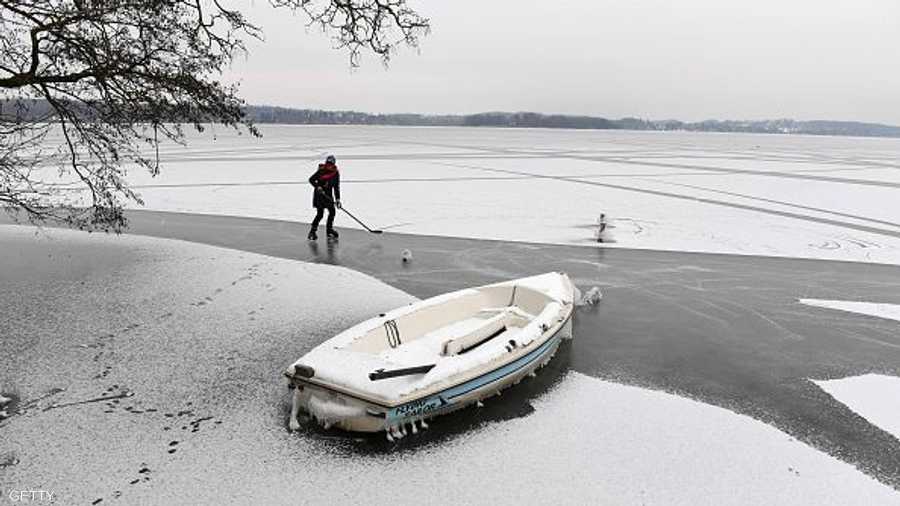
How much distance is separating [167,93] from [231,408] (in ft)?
13.5

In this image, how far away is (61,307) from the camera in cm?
786

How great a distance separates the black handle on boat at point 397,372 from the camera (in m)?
4.96

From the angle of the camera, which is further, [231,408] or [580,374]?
[580,374]

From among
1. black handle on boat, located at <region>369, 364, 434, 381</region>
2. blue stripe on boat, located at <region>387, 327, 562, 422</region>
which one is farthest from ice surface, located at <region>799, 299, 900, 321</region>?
black handle on boat, located at <region>369, 364, 434, 381</region>

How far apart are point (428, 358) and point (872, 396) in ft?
13.9

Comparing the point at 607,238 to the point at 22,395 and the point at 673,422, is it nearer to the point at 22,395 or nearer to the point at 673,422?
the point at 673,422

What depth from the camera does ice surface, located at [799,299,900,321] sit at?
8.46m

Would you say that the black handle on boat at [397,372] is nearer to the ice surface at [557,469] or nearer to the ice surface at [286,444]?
the ice surface at [286,444]

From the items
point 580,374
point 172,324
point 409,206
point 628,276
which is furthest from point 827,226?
point 172,324

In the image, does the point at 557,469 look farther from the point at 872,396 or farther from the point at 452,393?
the point at 872,396

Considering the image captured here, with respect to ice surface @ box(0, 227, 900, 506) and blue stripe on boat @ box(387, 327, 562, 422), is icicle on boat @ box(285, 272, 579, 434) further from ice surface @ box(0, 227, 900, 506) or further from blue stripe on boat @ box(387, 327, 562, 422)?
ice surface @ box(0, 227, 900, 506)

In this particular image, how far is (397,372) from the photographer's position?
5.08 metres

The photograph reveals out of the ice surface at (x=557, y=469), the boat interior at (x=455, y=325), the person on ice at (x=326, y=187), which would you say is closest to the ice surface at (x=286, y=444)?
the ice surface at (x=557, y=469)

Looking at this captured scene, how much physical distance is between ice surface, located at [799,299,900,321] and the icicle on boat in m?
3.97
